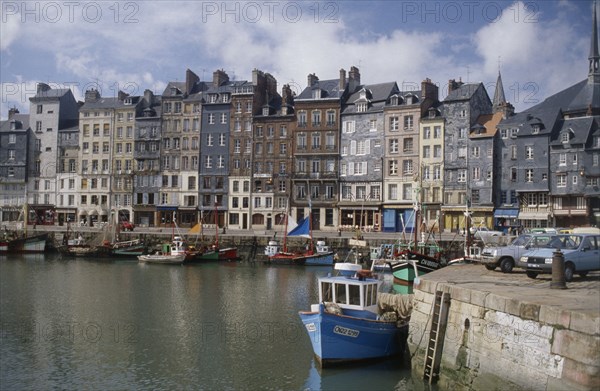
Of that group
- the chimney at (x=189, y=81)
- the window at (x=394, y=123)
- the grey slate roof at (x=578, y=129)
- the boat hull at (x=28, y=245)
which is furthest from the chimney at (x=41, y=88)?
the grey slate roof at (x=578, y=129)

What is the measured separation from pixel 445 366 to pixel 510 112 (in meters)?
55.1

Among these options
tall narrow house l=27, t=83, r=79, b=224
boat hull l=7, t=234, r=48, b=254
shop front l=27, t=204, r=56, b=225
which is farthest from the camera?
tall narrow house l=27, t=83, r=79, b=224

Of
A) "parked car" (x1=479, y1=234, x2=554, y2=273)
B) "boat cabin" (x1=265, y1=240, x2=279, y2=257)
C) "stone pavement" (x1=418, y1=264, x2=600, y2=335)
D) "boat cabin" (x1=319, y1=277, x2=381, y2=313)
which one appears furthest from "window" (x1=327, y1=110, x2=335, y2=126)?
"boat cabin" (x1=319, y1=277, x2=381, y2=313)

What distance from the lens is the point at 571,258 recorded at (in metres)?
18.5

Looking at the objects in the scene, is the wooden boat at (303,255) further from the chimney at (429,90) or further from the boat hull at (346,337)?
the boat hull at (346,337)

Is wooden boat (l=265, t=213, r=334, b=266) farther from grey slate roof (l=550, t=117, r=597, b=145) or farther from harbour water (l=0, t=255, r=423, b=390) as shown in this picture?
grey slate roof (l=550, t=117, r=597, b=145)

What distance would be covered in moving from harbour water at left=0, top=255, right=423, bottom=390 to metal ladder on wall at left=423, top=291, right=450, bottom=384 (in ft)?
2.28

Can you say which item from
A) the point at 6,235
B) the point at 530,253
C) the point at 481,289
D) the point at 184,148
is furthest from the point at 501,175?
the point at 6,235

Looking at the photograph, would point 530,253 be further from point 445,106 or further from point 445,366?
point 445,106

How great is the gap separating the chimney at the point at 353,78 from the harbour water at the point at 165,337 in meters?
36.0

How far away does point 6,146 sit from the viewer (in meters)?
83.9

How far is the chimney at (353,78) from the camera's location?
237ft

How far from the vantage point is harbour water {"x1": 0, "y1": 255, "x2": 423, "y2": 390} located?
1809cm

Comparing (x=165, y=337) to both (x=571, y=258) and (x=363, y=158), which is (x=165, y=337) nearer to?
(x=571, y=258)
